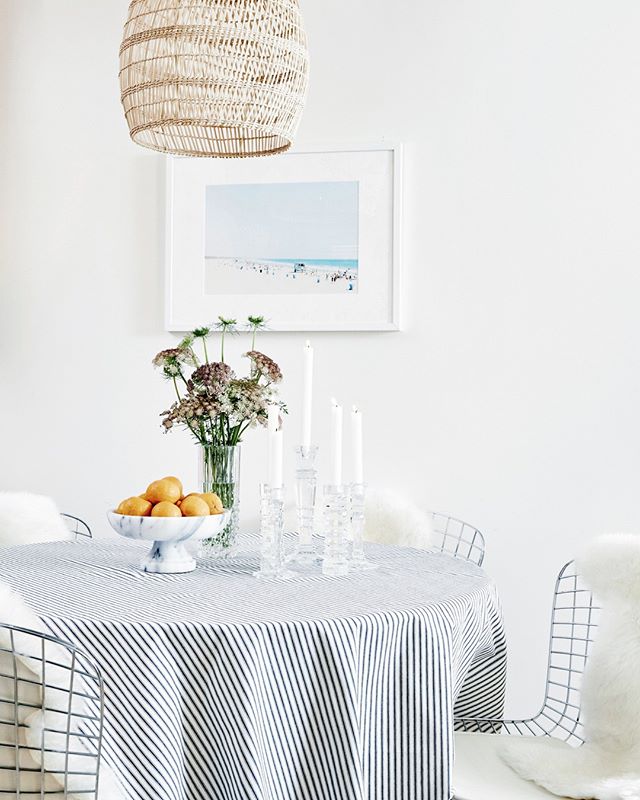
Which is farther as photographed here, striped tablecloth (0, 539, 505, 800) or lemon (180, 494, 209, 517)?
lemon (180, 494, 209, 517)

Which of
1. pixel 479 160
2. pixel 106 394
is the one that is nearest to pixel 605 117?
pixel 479 160

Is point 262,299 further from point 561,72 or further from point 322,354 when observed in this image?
point 561,72

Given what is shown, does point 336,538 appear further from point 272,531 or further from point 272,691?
point 272,691

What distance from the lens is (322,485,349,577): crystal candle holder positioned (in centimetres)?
197

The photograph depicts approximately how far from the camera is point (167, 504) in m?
1.89

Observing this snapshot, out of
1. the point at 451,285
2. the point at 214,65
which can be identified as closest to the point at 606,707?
the point at 451,285

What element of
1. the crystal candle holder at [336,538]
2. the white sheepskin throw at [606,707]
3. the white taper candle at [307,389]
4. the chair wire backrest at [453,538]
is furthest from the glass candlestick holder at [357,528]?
the chair wire backrest at [453,538]

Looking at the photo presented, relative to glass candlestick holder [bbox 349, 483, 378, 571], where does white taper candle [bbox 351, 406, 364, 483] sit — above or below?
above

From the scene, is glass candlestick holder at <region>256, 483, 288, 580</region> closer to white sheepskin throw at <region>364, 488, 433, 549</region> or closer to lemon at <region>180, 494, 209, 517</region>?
lemon at <region>180, 494, 209, 517</region>

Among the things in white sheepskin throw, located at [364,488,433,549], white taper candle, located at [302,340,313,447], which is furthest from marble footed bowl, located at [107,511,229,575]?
white sheepskin throw, located at [364,488,433,549]

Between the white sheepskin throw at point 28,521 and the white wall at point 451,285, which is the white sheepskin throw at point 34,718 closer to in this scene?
the white sheepskin throw at point 28,521

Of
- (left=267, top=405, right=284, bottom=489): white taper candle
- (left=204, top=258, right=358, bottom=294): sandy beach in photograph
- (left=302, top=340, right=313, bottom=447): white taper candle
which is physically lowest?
(left=267, top=405, right=284, bottom=489): white taper candle

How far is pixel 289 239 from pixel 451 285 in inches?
22.6

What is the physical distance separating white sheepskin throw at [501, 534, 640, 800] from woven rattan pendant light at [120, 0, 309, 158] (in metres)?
1.25
